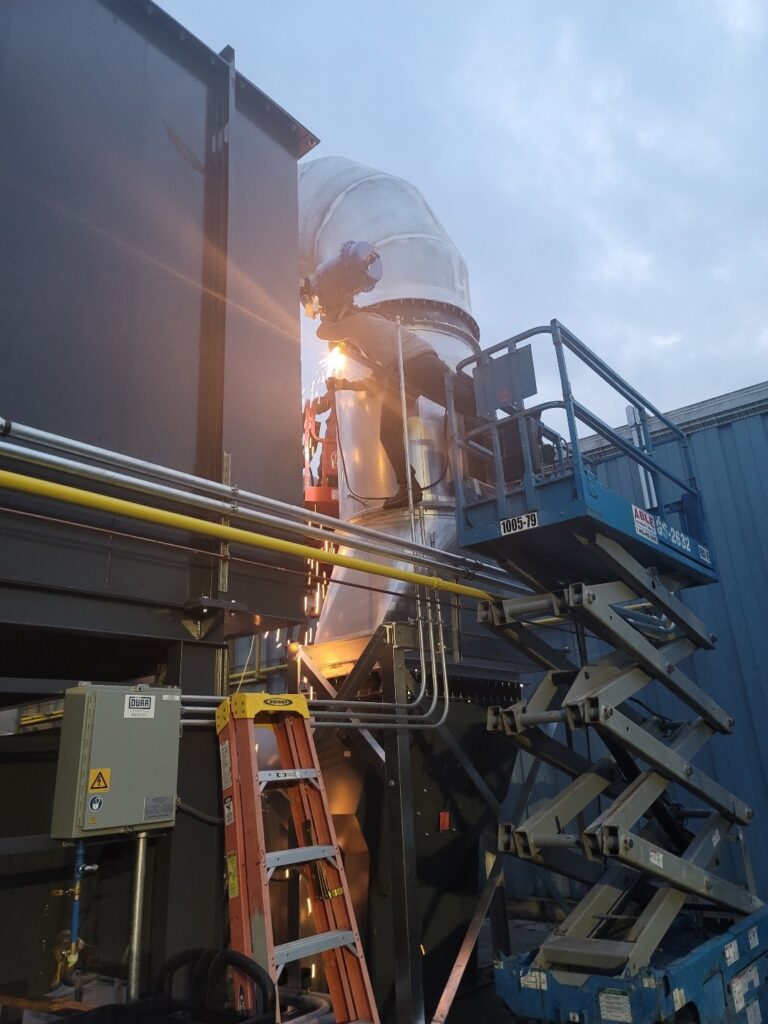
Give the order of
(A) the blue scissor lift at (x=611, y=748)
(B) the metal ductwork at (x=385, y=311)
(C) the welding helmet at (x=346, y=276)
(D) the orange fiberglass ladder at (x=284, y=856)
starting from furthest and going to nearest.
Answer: (C) the welding helmet at (x=346, y=276)
(B) the metal ductwork at (x=385, y=311)
(A) the blue scissor lift at (x=611, y=748)
(D) the orange fiberglass ladder at (x=284, y=856)

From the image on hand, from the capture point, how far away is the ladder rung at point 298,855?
3344mm

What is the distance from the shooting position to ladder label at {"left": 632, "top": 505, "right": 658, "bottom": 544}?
4.85 meters

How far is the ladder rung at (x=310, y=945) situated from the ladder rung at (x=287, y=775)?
72 cm

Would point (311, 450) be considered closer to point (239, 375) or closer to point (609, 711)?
point (239, 375)

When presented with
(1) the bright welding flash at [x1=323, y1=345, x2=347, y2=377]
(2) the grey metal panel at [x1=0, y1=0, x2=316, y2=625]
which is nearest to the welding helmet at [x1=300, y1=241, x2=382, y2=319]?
(1) the bright welding flash at [x1=323, y1=345, x2=347, y2=377]

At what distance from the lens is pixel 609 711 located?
4184 mm

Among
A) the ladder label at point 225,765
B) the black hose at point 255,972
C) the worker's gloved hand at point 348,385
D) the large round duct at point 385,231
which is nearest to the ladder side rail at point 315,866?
the ladder label at point 225,765

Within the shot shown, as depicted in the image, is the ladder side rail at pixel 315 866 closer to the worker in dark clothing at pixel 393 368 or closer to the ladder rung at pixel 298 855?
the ladder rung at pixel 298 855

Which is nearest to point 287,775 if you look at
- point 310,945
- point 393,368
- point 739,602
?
point 310,945

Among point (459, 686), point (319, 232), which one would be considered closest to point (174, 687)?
point (459, 686)

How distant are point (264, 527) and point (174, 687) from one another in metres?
1.22

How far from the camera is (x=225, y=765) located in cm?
370

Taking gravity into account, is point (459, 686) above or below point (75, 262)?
below

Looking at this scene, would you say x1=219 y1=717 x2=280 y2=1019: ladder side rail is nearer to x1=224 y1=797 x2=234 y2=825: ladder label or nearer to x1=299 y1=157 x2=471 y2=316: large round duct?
x1=224 y1=797 x2=234 y2=825: ladder label
